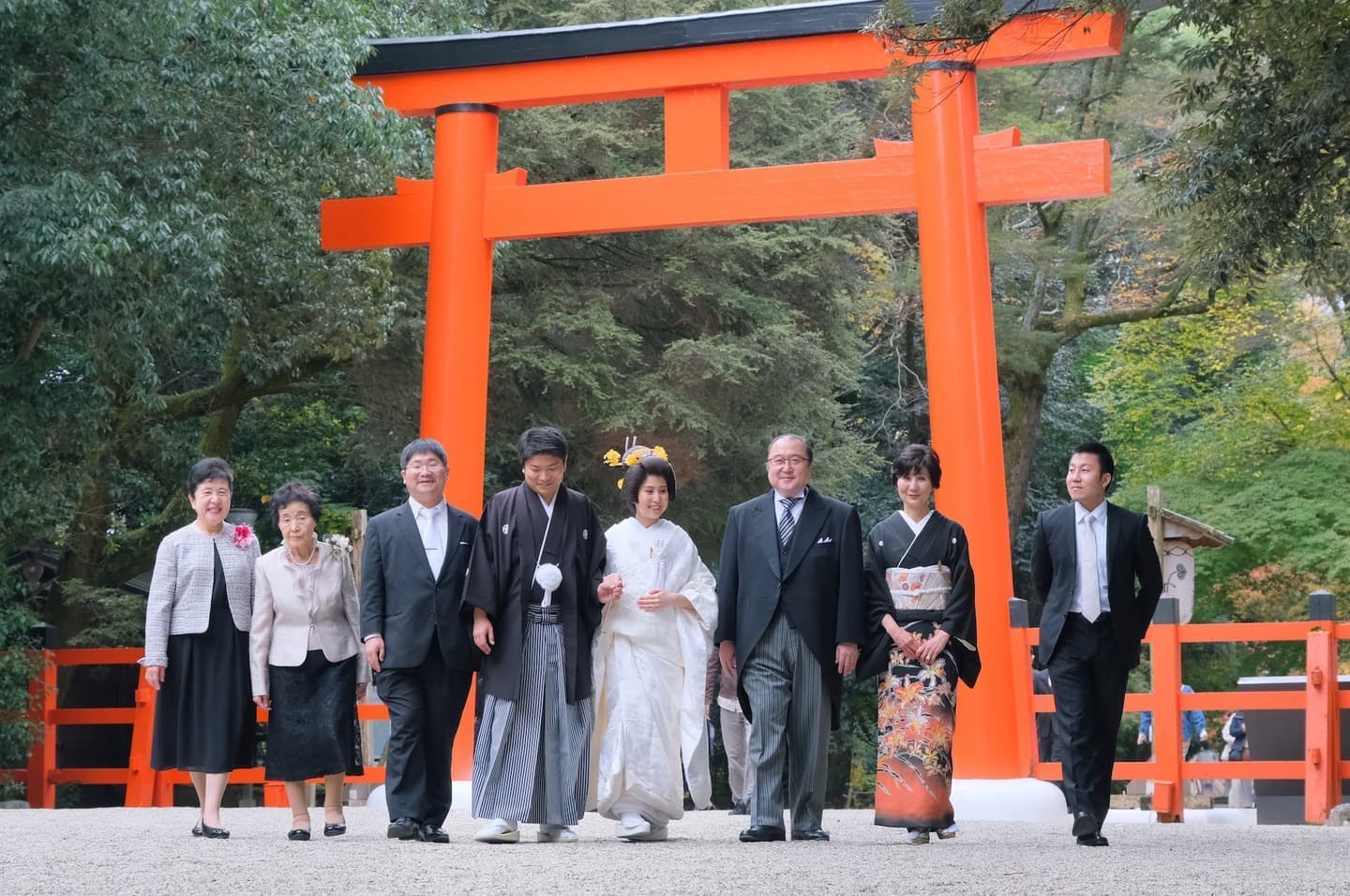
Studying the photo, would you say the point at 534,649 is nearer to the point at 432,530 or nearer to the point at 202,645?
the point at 432,530

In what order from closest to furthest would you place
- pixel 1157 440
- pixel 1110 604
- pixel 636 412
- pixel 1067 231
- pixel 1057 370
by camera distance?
pixel 1110 604
pixel 636 412
pixel 1157 440
pixel 1067 231
pixel 1057 370

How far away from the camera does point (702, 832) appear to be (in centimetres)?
680

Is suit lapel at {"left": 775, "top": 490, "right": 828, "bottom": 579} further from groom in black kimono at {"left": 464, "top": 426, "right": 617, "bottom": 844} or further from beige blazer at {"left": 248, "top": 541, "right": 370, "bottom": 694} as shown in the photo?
beige blazer at {"left": 248, "top": 541, "right": 370, "bottom": 694}

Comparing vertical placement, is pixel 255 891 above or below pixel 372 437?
below

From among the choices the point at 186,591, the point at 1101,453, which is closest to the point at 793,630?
the point at 1101,453

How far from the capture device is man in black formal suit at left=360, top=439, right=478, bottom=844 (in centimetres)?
604

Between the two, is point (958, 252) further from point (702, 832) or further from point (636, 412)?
point (636, 412)

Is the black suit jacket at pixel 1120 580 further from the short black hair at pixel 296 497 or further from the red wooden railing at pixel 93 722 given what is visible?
the red wooden railing at pixel 93 722

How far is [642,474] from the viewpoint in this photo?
638cm

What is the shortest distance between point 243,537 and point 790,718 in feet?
7.73

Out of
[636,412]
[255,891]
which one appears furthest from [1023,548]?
[255,891]

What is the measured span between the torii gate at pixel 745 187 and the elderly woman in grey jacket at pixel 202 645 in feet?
10.6

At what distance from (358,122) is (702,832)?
14.8ft

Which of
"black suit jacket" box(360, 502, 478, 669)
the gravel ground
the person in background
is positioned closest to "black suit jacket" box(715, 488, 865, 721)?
the gravel ground
